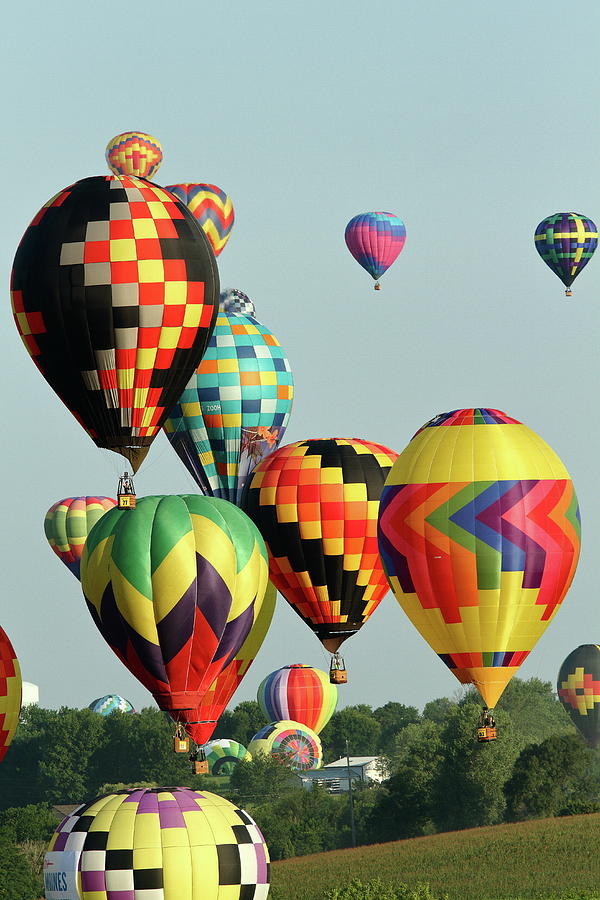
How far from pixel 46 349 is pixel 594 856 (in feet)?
104

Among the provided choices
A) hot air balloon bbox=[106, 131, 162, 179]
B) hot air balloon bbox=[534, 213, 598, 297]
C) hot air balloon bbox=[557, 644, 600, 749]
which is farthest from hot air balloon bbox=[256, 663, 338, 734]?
hot air balloon bbox=[106, 131, 162, 179]

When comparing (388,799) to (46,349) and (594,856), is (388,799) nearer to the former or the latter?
(594,856)

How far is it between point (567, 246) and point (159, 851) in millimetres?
31474

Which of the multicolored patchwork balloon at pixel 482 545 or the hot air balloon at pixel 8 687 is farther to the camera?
the hot air balloon at pixel 8 687

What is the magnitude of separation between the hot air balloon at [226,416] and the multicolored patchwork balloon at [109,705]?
6515cm

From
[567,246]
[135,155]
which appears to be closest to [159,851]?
[135,155]

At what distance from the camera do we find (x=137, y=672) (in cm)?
3028

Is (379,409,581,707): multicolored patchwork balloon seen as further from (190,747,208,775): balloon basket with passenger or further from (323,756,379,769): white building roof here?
(323,756,379,769): white building roof

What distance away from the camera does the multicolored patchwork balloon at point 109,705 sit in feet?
330

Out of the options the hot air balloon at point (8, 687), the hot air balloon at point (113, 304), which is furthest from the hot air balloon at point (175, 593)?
the hot air balloon at point (8, 687)

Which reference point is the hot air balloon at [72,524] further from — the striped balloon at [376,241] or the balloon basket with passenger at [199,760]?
the balloon basket with passenger at [199,760]

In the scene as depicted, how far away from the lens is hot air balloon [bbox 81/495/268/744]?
29.9m

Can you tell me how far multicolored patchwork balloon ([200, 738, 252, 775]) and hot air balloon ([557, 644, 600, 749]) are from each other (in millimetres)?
17880

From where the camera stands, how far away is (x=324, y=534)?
1336 inches
